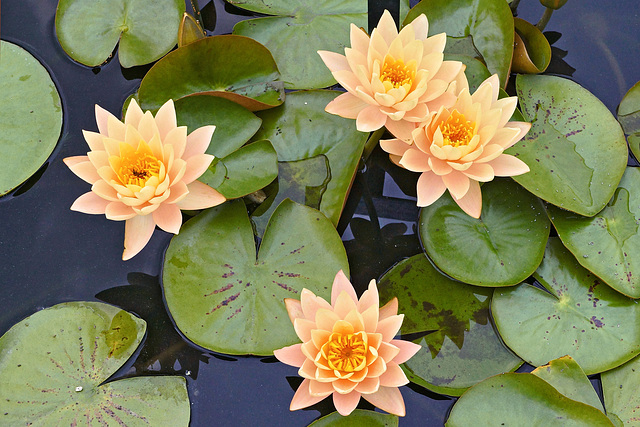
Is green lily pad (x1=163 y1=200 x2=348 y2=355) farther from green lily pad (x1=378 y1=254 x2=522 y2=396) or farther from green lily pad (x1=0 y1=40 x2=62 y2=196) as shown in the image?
green lily pad (x1=0 y1=40 x2=62 y2=196)

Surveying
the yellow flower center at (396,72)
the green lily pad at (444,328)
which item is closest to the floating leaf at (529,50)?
the yellow flower center at (396,72)

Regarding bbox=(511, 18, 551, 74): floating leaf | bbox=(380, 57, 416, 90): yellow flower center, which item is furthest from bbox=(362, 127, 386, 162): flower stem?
bbox=(511, 18, 551, 74): floating leaf

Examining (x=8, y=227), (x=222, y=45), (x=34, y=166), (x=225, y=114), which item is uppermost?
(x=222, y=45)

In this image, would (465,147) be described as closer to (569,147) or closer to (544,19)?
(569,147)

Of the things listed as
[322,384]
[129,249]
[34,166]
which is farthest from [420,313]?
[34,166]

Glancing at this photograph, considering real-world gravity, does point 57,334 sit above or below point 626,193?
below

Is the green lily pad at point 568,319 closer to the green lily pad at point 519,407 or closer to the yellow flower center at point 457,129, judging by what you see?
the green lily pad at point 519,407

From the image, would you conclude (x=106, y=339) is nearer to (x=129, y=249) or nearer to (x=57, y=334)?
(x=57, y=334)
